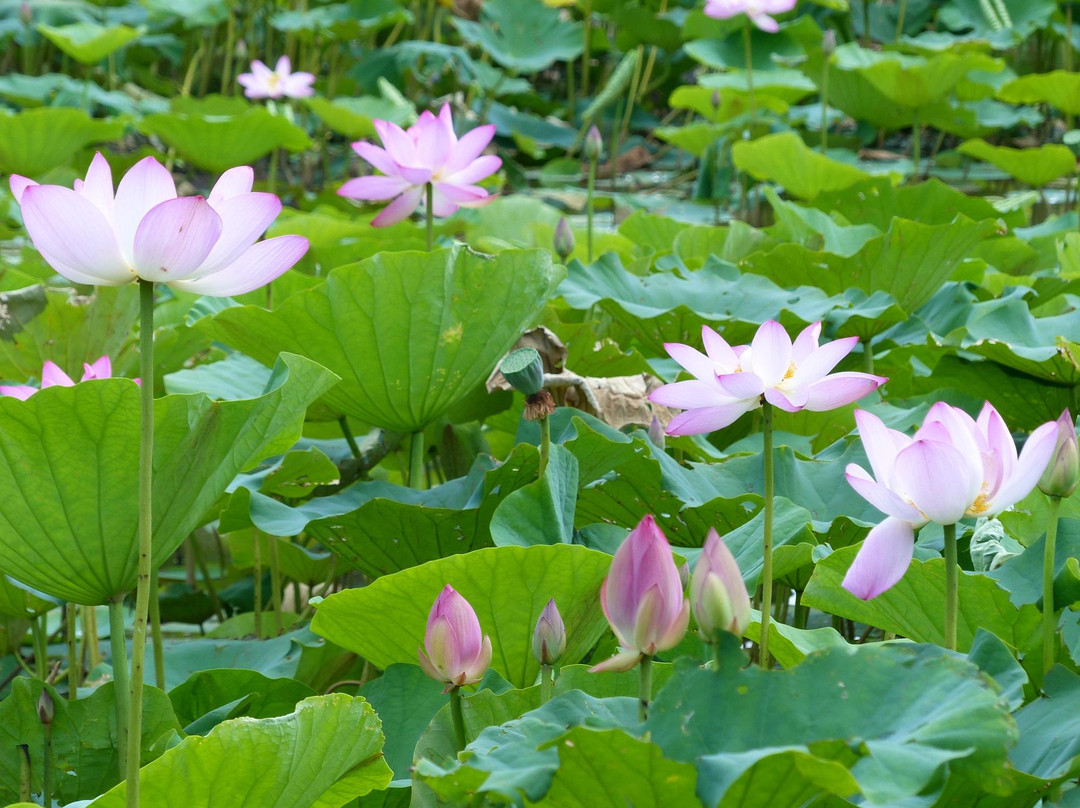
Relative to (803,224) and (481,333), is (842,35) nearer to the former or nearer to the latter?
(803,224)

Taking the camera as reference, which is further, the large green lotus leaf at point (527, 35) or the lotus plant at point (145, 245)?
the large green lotus leaf at point (527, 35)

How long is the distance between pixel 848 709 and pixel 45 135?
3.31 metres

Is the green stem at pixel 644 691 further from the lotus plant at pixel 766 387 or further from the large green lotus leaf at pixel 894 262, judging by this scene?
the large green lotus leaf at pixel 894 262

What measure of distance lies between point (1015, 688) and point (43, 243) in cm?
58

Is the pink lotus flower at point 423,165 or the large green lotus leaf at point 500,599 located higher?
the pink lotus flower at point 423,165

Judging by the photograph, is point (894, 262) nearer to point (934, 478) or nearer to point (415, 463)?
point (415, 463)

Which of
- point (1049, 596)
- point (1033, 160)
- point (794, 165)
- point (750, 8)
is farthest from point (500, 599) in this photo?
point (750, 8)

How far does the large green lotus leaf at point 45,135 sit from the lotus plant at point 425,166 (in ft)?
6.88

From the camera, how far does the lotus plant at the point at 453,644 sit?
655 mm

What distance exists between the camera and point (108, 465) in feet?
2.68

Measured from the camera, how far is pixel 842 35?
5027mm

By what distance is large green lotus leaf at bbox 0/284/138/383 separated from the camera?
1.49 metres

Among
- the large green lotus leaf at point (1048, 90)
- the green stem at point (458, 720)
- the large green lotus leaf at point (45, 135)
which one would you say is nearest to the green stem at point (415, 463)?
the green stem at point (458, 720)

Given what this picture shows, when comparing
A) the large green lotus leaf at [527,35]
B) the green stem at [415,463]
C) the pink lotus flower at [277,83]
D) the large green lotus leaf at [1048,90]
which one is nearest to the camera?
the green stem at [415,463]
